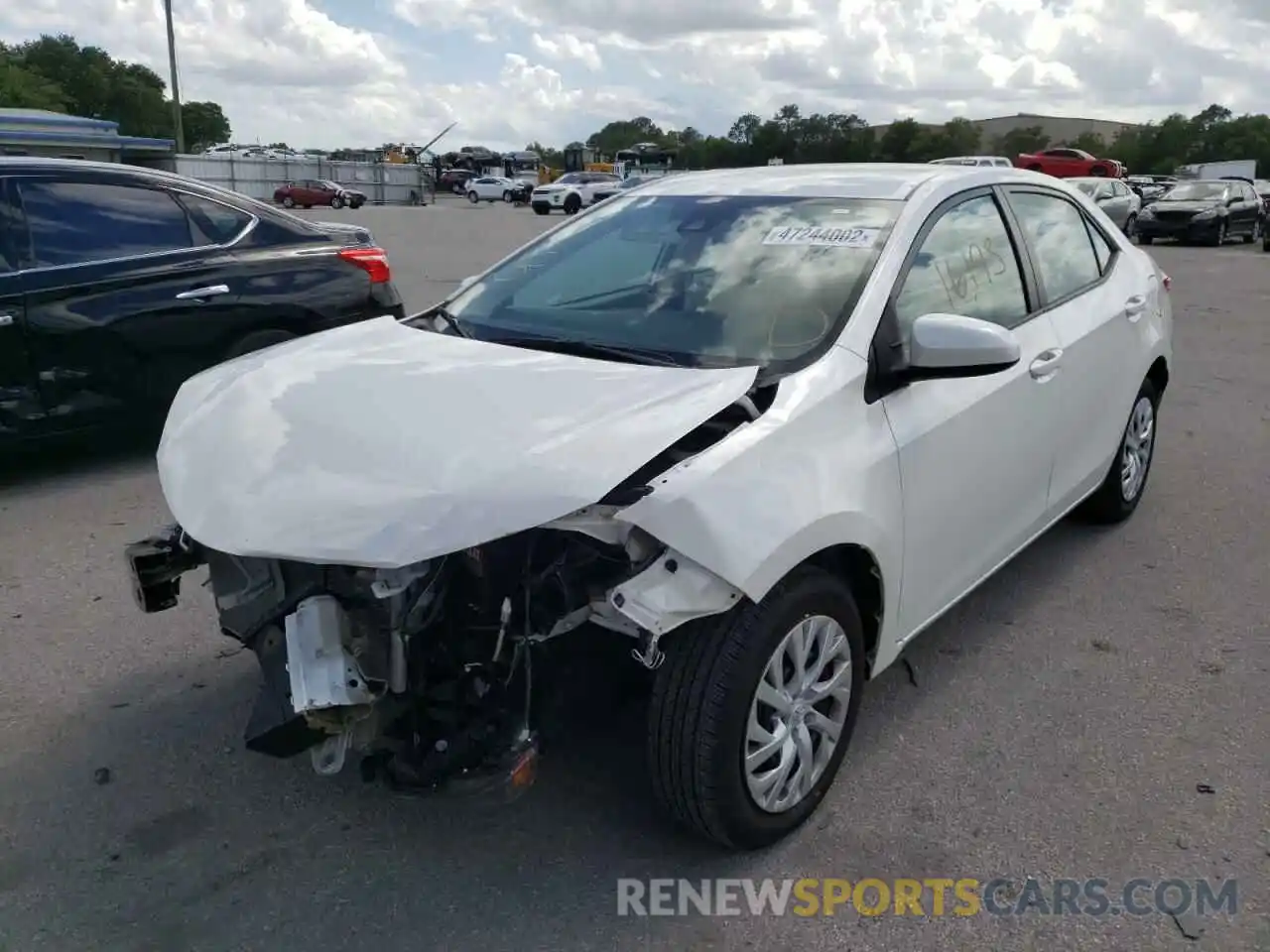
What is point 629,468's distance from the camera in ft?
7.91

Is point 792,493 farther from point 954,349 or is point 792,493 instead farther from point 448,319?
point 448,319

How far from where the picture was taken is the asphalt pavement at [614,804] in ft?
8.37

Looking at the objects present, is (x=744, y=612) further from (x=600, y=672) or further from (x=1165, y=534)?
(x=1165, y=534)

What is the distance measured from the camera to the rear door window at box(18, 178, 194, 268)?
5.52m

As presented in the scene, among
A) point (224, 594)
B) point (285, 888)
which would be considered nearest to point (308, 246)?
point (224, 594)

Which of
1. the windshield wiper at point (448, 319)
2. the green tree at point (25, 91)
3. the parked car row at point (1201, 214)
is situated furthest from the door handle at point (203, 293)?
the green tree at point (25, 91)

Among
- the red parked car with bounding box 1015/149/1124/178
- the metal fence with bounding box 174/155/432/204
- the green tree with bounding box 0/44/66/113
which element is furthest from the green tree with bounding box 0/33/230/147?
the red parked car with bounding box 1015/149/1124/178

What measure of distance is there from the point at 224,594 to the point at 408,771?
71 centimetres

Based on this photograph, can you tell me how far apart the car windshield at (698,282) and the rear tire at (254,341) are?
259cm

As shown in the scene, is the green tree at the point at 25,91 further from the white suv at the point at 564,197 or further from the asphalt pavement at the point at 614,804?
the asphalt pavement at the point at 614,804

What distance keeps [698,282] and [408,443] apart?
1268mm

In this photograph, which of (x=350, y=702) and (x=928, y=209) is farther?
(x=928, y=209)

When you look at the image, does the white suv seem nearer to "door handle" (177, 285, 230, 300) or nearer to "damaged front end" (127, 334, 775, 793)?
"door handle" (177, 285, 230, 300)

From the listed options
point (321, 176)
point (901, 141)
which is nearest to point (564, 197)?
point (321, 176)
